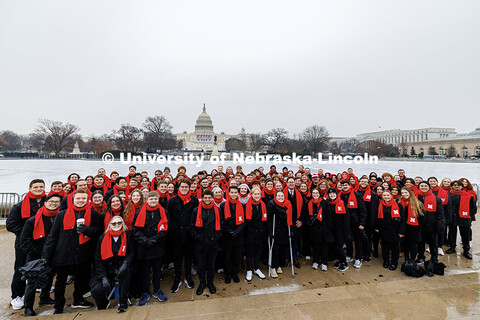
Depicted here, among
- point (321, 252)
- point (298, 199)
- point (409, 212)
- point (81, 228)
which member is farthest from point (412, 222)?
point (81, 228)

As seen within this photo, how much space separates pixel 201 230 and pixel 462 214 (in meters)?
6.12

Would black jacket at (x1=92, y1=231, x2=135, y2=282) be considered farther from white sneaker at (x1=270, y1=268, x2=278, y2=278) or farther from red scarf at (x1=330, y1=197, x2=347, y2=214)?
red scarf at (x1=330, y1=197, x2=347, y2=214)

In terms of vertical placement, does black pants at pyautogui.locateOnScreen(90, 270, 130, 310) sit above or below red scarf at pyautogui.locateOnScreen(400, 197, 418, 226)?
Answer: below

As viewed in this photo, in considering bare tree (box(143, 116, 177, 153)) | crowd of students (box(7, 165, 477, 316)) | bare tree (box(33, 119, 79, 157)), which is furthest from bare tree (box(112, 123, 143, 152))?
crowd of students (box(7, 165, 477, 316))

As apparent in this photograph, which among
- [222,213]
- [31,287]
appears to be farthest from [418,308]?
[31,287]

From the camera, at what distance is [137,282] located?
4223 millimetres

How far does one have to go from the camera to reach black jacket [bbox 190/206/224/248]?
4363mm

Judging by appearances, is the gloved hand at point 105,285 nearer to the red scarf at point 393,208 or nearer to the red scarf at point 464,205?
the red scarf at point 393,208

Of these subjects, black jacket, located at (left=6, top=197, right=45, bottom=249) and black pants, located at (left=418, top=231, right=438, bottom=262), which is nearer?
black jacket, located at (left=6, top=197, right=45, bottom=249)

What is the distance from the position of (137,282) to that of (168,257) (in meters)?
0.99

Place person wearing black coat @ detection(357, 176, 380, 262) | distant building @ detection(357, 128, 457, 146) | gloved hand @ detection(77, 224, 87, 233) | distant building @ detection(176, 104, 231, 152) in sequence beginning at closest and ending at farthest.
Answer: gloved hand @ detection(77, 224, 87, 233), person wearing black coat @ detection(357, 176, 380, 262), distant building @ detection(176, 104, 231, 152), distant building @ detection(357, 128, 457, 146)

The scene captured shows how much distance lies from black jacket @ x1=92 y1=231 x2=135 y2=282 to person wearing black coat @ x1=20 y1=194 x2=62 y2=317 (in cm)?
82

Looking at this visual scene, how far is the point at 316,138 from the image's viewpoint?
238 feet

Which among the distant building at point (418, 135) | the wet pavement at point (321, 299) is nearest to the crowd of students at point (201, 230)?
the wet pavement at point (321, 299)
